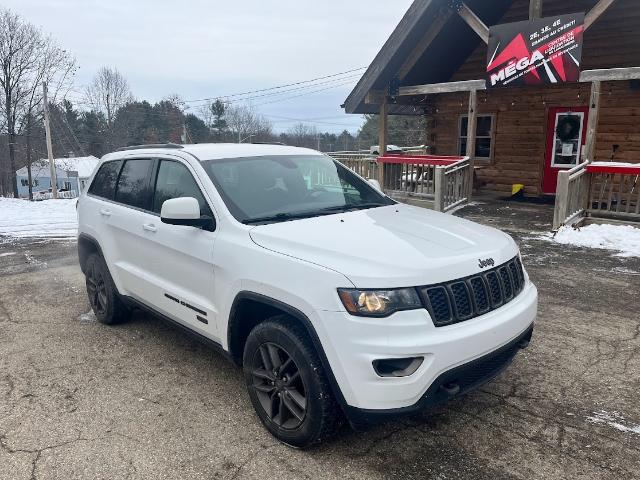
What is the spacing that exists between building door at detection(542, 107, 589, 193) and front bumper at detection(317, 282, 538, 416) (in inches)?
460

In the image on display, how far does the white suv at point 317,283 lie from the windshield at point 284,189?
0.01 meters

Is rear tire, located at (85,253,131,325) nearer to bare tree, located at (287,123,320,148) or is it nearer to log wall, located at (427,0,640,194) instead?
log wall, located at (427,0,640,194)

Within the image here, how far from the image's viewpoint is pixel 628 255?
749cm

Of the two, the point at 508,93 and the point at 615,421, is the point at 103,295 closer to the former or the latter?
the point at 615,421

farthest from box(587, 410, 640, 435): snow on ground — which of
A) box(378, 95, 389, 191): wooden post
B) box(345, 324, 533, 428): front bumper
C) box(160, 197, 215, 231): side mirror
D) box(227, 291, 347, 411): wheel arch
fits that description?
box(378, 95, 389, 191): wooden post

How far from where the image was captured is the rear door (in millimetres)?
3537

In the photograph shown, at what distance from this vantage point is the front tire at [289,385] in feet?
9.10

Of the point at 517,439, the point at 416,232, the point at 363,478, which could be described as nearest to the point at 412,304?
the point at 416,232

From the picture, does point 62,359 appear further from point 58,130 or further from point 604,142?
point 58,130

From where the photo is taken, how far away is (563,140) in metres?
A: 13.1

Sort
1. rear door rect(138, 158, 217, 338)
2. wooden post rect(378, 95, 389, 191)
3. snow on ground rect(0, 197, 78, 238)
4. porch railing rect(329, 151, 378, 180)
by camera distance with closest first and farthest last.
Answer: rear door rect(138, 158, 217, 338), snow on ground rect(0, 197, 78, 238), wooden post rect(378, 95, 389, 191), porch railing rect(329, 151, 378, 180)

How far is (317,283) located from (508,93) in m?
13.0

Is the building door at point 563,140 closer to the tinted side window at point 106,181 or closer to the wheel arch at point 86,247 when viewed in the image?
the tinted side window at point 106,181

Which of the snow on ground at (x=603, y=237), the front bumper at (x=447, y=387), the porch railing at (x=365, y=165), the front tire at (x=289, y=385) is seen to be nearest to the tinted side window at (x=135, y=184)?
the front tire at (x=289, y=385)
